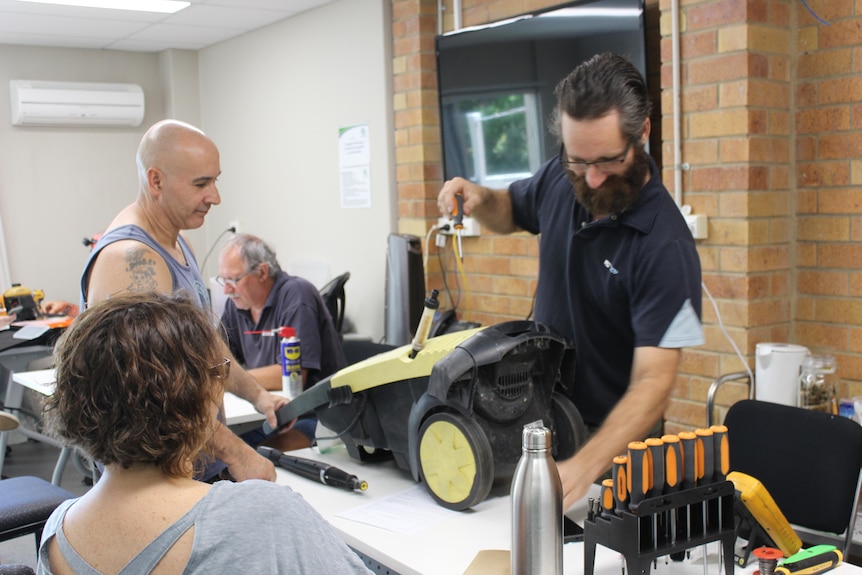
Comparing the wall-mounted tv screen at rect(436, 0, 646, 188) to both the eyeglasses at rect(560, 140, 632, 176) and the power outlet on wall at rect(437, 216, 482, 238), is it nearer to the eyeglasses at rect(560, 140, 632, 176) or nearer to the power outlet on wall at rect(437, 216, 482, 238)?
the power outlet on wall at rect(437, 216, 482, 238)

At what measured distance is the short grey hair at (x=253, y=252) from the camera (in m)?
3.43

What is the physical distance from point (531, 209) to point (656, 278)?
1.88 feet

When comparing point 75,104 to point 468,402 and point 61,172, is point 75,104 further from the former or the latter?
point 468,402

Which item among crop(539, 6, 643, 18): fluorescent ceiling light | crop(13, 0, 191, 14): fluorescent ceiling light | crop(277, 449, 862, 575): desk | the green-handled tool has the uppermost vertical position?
crop(13, 0, 191, 14): fluorescent ceiling light

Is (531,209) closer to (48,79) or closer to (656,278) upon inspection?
(656,278)

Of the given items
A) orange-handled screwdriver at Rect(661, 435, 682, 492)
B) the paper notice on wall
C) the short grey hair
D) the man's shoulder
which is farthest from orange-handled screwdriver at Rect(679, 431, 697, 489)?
the paper notice on wall

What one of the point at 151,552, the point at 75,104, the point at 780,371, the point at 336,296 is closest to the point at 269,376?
the point at 336,296

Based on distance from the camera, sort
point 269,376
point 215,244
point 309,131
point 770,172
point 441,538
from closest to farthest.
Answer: point 441,538
point 770,172
point 269,376
point 309,131
point 215,244

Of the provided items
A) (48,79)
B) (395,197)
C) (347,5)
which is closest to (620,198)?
(395,197)

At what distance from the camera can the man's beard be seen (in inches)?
73.0

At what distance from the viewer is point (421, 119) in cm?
402

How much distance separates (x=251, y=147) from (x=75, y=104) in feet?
4.07

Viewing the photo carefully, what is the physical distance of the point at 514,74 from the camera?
3.50m

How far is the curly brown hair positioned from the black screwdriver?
763mm
